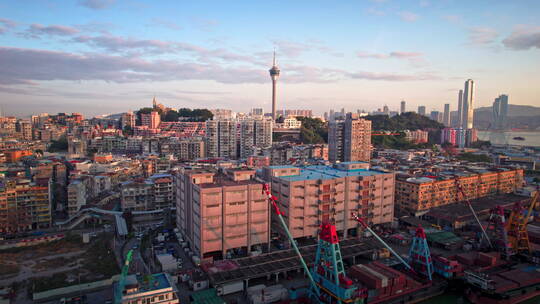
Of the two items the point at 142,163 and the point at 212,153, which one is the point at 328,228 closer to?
the point at 142,163

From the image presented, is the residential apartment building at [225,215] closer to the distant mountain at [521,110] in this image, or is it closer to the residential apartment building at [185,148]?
the residential apartment building at [185,148]

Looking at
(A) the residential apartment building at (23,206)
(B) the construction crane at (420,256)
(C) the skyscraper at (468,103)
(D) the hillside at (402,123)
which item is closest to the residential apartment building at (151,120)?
(D) the hillside at (402,123)

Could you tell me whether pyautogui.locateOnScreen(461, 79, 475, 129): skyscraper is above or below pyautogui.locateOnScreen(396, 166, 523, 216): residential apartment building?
above

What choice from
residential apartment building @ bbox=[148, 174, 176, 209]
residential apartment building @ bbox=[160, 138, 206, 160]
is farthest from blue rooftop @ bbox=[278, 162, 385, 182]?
residential apartment building @ bbox=[160, 138, 206, 160]

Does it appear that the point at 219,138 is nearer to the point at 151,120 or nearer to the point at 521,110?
the point at 151,120

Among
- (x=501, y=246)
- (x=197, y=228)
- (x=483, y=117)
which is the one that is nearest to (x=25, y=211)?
(x=197, y=228)

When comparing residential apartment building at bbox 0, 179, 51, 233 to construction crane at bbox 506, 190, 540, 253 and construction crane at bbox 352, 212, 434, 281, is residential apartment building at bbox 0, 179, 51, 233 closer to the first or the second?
construction crane at bbox 352, 212, 434, 281

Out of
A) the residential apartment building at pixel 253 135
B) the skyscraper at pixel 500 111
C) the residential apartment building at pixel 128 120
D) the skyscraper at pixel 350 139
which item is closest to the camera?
the skyscraper at pixel 350 139
